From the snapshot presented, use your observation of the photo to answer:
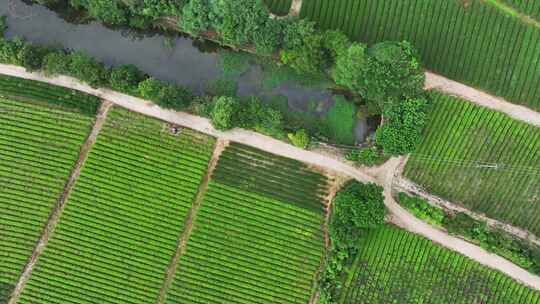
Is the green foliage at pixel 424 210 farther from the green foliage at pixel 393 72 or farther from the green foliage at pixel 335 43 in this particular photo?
the green foliage at pixel 335 43

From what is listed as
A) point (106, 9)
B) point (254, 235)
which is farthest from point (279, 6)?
point (254, 235)

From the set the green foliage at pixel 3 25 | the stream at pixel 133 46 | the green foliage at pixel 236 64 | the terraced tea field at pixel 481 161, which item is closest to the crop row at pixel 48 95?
the stream at pixel 133 46

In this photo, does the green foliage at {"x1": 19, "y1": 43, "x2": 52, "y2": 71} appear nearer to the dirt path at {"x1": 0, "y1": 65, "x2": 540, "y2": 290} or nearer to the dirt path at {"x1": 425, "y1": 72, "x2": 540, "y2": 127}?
the dirt path at {"x1": 0, "y1": 65, "x2": 540, "y2": 290}

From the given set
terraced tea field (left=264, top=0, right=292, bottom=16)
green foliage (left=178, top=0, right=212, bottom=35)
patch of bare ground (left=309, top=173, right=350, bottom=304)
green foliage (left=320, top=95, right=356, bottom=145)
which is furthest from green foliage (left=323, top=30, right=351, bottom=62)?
patch of bare ground (left=309, top=173, right=350, bottom=304)

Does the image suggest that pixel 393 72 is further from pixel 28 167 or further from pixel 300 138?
pixel 28 167

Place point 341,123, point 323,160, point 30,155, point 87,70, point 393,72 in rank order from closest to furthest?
1. point 393,72
2. point 87,70
3. point 30,155
4. point 323,160
5. point 341,123

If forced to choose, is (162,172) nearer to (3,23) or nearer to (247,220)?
(247,220)
